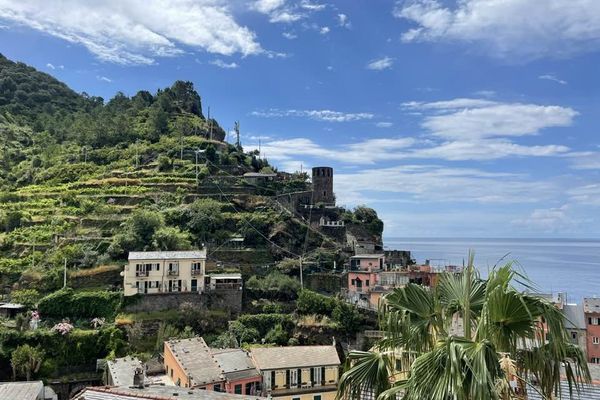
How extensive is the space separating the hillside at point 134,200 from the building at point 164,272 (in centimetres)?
355

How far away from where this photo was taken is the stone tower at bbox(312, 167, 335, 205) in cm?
7906

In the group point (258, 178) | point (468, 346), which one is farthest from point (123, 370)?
point (258, 178)

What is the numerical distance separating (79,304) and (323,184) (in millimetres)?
43929

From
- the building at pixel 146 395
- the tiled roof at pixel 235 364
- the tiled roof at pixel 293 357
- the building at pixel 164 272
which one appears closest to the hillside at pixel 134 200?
Answer: the building at pixel 164 272

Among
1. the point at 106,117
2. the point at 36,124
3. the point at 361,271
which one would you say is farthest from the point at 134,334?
the point at 36,124

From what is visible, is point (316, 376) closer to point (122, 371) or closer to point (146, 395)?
point (122, 371)

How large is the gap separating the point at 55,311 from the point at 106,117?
55.0 meters

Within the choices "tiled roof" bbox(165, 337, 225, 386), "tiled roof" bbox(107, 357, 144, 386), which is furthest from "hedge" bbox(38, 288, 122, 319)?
"tiled roof" bbox(165, 337, 225, 386)

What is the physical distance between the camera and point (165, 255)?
1854 inches

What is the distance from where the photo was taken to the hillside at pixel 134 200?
169 feet

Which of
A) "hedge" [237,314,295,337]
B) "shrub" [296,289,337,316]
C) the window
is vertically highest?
"shrub" [296,289,337,316]

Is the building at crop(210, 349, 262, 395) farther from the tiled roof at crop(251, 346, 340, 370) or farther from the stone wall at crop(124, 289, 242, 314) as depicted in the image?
the stone wall at crop(124, 289, 242, 314)

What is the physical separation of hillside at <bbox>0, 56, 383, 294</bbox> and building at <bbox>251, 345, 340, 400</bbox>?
19488mm

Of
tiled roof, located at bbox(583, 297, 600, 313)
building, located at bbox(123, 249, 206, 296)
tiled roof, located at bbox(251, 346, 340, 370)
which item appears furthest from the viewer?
building, located at bbox(123, 249, 206, 296)
